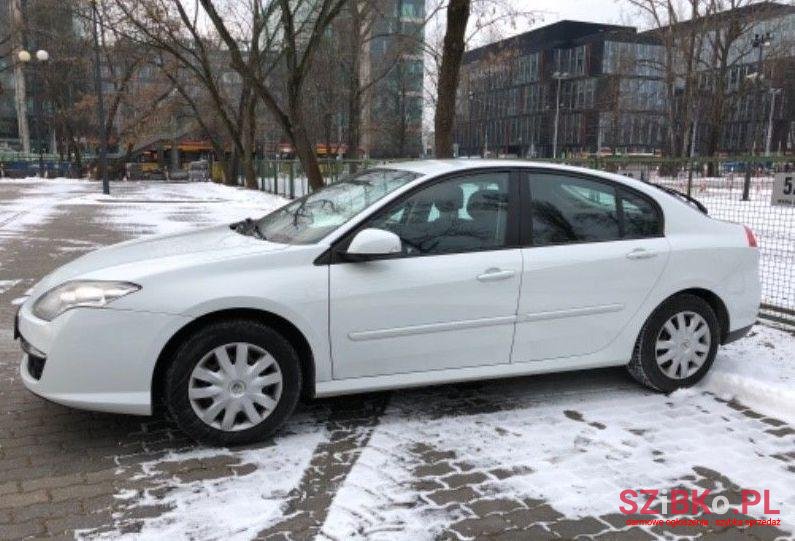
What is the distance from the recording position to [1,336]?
601 cm

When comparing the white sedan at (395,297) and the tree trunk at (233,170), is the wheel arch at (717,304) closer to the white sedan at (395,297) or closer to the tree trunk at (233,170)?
the white sedan at (395,297)

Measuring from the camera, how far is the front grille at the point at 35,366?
146 inches

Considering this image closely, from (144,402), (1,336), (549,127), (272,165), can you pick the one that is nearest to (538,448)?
(144,402)

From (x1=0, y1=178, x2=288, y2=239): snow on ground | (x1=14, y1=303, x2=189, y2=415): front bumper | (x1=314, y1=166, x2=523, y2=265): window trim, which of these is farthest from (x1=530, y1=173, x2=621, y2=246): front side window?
(x1=0, y1=178, x2=288, y2=239): snow on ground

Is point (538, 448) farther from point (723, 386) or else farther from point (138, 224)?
point (138, 224)

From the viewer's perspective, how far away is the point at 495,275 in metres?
4.18

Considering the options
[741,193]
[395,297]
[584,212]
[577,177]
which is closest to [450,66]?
[741,193]

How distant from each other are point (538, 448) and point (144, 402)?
7.01 feet

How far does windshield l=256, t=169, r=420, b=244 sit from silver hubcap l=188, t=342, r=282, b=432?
0.73m

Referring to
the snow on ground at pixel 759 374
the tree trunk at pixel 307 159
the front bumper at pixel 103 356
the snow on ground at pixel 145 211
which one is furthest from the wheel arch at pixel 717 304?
the tree trunk at pixel 307 159

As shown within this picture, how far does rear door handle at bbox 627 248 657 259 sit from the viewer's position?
4543 mm

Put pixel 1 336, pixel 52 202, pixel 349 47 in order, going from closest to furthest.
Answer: pixel 1 336, pixel 52 202, pixel 349 47

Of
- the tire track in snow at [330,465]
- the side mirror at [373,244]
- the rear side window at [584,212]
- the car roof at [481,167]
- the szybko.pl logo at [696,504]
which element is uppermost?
the car roof at [481,167]

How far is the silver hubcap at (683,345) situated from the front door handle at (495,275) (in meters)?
1.25
